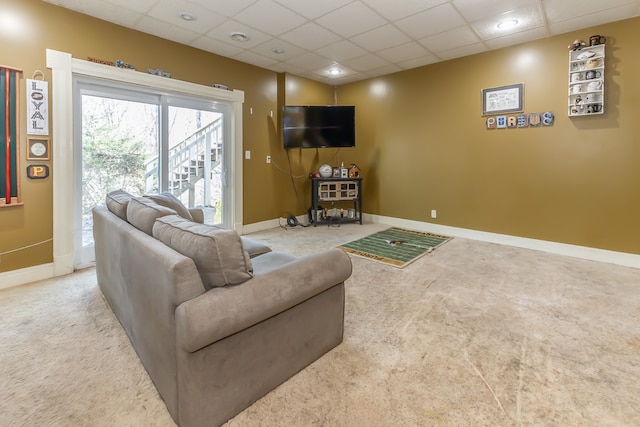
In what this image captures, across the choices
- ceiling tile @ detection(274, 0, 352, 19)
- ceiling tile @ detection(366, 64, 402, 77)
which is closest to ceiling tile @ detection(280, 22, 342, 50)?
ceiling tile @ detection(274, 0, 352, 19)

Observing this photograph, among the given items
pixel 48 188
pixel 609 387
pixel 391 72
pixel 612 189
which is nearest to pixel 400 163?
pixel 391 72

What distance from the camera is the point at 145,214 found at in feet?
5.79

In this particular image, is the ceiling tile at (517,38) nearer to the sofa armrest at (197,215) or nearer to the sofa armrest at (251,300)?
the sofa armrest at (251,300)

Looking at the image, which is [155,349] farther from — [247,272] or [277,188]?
[277,188]

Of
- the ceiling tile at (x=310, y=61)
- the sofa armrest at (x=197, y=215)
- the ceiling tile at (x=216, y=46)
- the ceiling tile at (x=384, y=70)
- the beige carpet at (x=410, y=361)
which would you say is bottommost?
the beige carpet at (x=410, y=361)

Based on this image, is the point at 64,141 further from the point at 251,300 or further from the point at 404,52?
the point at 404,52

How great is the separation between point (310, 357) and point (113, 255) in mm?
1449

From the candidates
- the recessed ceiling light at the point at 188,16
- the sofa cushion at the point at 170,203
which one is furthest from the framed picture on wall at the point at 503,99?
the sofa cushion at the point at 170,203

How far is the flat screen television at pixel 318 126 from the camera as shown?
17.4 feet

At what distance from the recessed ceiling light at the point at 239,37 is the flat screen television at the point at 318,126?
1.46 meters

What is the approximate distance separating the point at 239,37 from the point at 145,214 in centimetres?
300

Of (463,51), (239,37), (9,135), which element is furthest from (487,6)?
(9,135)

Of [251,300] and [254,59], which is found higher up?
[254,59]

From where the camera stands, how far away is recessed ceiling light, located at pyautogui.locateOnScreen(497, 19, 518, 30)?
345 cm
